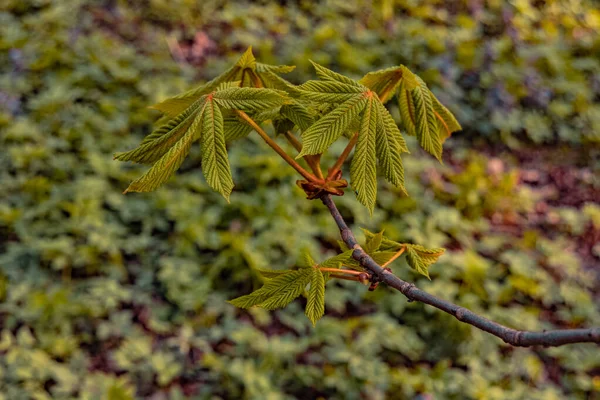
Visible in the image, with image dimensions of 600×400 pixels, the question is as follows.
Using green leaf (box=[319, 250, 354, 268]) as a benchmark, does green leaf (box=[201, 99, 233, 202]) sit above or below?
above

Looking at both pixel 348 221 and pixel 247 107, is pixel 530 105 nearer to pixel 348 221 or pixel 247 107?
pixel 348 221

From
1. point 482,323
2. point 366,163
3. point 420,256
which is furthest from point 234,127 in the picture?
point 482,323

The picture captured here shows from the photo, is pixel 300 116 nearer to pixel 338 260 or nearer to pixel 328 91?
pixel 328 91

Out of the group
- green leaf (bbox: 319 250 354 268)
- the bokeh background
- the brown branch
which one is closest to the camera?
the brown branch

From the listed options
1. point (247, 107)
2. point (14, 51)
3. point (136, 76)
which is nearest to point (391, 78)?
point (247, 107)

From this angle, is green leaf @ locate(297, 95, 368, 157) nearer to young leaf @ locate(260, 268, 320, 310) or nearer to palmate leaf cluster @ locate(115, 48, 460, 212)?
palmate leaf cluster @ locate(115, 48, 460, 212)

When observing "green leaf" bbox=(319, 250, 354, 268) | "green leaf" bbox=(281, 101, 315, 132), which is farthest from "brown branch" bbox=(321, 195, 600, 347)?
"green leaf" bbox=(281, 101, 315, 132)

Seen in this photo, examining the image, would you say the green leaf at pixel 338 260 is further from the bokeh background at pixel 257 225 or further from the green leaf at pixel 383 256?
the bokeh background at pixel 257 225

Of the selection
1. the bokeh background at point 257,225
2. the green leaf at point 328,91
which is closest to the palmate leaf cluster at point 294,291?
the green leaf at point 328,91
